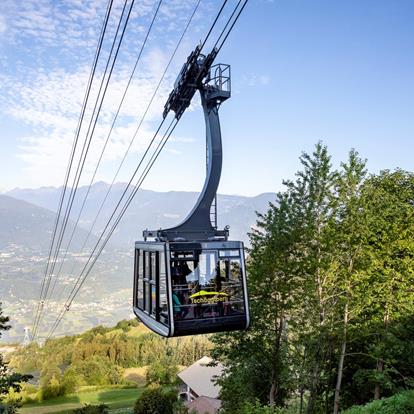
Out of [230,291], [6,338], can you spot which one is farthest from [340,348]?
[6,338]

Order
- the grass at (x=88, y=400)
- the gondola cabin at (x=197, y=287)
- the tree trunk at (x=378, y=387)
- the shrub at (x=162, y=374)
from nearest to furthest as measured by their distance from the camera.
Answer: the gondola cabin at (x=197, y=287), the tree trunk at (x=378, y=387), the grass at (x=88, y=400), the shrub at (x=162, y=374)

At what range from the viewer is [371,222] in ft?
41.3

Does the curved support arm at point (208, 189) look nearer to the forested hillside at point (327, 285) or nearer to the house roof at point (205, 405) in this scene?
the forested hillside at point (327, 285)

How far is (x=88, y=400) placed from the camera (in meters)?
45.6

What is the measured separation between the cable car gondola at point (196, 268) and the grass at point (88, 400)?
3729 centimetres

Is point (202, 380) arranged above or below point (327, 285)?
below

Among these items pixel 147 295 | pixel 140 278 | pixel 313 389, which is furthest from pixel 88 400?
pixel 147 295

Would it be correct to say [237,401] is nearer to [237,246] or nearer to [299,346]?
[299,346]

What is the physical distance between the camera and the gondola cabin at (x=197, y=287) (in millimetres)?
7949

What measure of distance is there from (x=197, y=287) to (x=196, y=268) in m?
0.39

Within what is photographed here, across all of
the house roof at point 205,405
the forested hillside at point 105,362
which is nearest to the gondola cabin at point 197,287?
the house roof at point 205,405

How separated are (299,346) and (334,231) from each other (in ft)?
14.9

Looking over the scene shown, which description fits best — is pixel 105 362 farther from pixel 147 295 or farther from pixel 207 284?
pixel 207 284

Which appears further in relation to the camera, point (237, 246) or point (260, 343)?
point (260, 343)
